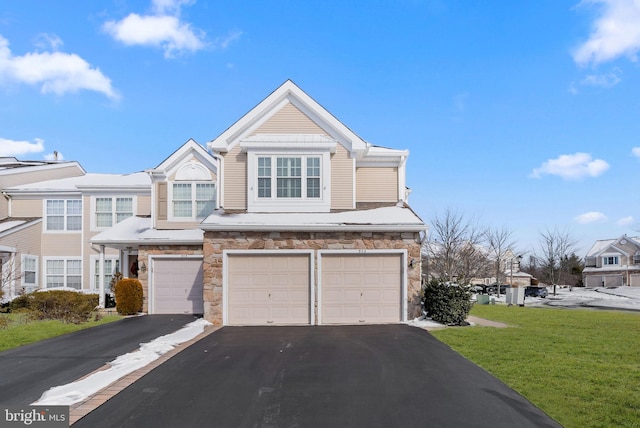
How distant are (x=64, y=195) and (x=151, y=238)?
28.5ft

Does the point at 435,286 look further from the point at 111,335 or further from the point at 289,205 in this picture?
the point at 111,335

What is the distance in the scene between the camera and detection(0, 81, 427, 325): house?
14352 millimetres

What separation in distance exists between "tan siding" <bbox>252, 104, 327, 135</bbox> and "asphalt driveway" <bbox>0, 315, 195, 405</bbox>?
7.72m

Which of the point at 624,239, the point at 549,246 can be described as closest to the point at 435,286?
the point at 549,246

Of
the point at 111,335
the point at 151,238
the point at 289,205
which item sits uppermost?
the point at 289,205

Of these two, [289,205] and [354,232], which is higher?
[289,205]

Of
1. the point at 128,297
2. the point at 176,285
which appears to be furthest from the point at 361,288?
the point at 128,297

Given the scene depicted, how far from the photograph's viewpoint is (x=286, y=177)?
52.3 ft

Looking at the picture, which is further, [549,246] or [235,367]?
[549,246]

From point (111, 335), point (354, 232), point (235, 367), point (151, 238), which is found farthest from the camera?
point (151, 238)

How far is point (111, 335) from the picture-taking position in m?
12.5

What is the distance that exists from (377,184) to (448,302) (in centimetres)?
560

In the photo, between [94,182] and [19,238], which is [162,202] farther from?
[19,238]

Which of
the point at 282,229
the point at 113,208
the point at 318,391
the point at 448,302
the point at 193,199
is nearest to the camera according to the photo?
the point at 318,391
